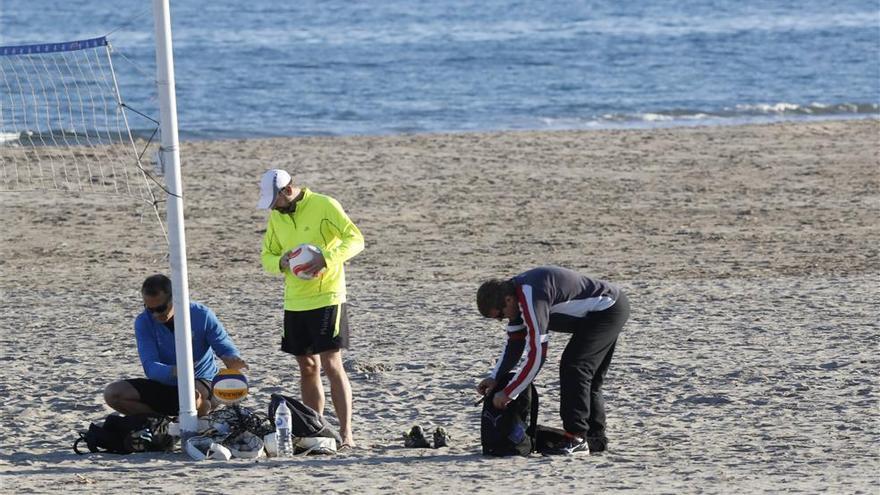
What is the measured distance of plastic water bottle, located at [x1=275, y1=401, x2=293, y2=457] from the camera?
768cm

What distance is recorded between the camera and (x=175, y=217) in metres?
7.50

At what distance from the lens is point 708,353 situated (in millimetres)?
9820

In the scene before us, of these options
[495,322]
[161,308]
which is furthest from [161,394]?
[495,322]

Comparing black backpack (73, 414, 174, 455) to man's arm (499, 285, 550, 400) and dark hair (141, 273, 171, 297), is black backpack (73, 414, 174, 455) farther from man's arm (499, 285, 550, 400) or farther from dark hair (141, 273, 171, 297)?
man's arm (499, 285, 550, 400)

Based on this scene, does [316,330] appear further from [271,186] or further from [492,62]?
[492,62]

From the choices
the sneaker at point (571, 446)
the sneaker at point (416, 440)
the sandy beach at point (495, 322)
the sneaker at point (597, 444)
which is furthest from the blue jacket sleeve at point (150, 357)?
the sneaker at point (597, 444)

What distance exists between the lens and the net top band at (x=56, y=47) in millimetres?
7660

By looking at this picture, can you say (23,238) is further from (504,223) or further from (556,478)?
(556,478)

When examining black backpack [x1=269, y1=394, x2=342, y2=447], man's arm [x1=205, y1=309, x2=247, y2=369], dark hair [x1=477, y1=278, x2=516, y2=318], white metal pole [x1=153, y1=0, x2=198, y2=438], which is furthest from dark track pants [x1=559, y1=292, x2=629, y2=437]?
white metal pole [x1=153, y1=0, x2=198, y2=438]

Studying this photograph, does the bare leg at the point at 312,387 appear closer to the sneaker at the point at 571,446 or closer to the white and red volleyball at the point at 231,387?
the white and red volleyball at the point at 231,387

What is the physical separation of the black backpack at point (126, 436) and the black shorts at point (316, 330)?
84cm

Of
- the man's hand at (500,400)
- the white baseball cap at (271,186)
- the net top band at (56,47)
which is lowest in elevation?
the man's hand at (500,400)

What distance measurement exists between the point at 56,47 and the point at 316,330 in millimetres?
2184

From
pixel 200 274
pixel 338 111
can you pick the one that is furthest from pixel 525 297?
pixel 338 111
